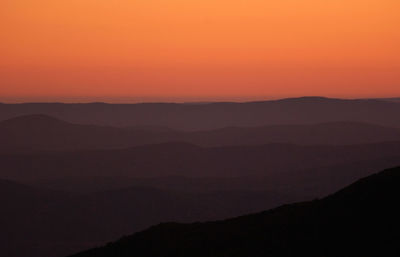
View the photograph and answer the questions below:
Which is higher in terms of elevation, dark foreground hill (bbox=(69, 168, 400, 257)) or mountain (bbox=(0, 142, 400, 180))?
dark foreground hill (bbox=(69, 168, 400, 257))

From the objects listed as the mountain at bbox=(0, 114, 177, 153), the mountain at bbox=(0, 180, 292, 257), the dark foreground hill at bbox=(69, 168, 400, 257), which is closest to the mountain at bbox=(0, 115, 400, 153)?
the mountain at bbox=(0, 114, 177, 153)

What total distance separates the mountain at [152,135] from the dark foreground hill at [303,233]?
436ft

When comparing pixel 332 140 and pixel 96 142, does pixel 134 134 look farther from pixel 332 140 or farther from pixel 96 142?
pixel 332 140

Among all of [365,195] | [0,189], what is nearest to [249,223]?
[365,195]

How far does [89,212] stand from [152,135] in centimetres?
12450

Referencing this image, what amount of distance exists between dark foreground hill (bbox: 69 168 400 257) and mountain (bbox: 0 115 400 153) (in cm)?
13304

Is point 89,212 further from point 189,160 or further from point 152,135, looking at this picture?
point 152,135

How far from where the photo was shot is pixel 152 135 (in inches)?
7598

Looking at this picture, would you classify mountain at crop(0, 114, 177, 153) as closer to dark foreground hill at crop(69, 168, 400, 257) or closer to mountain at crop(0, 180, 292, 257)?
mountain at crop(0, 180, 292, 257)

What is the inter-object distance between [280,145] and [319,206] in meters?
104

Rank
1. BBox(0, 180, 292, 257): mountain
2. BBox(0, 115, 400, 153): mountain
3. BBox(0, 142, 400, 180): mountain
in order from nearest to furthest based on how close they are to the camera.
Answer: BBox(0, 180, 292, 257): mountain
BBox(0, 142, 400, 180): mountain
BBox(0, 115, 400, 153): mountain

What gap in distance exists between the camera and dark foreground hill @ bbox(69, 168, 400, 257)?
85.4 ft

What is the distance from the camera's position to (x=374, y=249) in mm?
25000

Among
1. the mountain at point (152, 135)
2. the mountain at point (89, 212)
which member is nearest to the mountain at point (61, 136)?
the mountain at point (152, 135)
